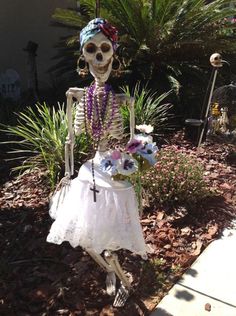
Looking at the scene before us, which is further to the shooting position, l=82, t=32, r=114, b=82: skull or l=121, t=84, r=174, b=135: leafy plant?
l=121, t=84, r=174, b=135: leafy plant

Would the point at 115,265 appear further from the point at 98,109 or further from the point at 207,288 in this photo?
the point at 98,109

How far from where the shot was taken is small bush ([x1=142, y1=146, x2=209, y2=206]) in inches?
151

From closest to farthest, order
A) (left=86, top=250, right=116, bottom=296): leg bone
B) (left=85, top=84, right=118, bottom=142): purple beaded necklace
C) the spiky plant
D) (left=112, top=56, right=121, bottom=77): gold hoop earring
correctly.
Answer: (left=85, top=84, right=118, bottom=142): purple beaded necklace, (left=112, top=56, right=121, bottom=77): gold hoop earring, (left=86, top=250, right=116, bottom=296): leg bone, the spiky plant

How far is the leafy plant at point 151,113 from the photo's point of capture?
5.18 metres

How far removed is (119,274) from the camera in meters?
2.78

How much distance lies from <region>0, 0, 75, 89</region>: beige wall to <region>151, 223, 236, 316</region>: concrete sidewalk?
5.50m

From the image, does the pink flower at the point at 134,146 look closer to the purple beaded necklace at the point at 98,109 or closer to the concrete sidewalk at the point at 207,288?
the purple beaded necklace at the point at 98,109

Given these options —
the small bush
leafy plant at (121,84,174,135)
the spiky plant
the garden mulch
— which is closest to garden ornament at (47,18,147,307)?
the garden mulch

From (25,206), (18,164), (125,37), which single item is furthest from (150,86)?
(25,206)

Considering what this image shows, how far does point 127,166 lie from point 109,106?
38 cm

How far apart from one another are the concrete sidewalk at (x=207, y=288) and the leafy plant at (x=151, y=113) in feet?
6.55

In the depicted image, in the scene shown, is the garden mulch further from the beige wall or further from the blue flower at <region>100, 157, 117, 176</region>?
the beige wall

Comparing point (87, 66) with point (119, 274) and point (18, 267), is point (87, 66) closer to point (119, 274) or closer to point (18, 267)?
point (119, 274)

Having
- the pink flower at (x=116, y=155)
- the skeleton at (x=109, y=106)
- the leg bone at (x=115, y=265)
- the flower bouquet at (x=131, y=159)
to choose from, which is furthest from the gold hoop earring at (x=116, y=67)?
the leg bone at (x=115, y=265)
